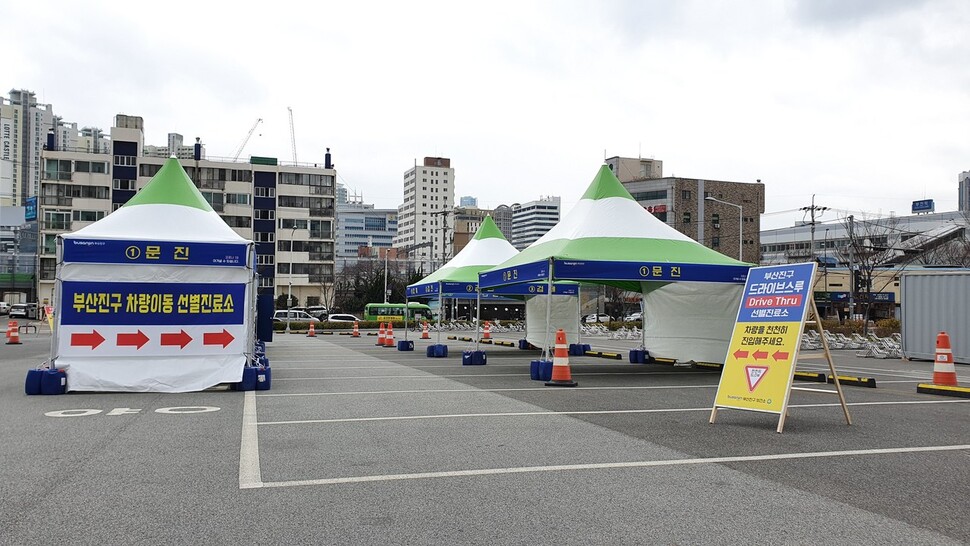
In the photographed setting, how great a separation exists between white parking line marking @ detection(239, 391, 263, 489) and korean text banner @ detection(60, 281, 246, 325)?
3.02 m

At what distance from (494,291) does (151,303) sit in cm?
1377

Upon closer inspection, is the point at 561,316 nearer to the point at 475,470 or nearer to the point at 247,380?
the point at 247,380

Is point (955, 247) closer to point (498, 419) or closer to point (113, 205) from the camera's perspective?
point (498, 419)

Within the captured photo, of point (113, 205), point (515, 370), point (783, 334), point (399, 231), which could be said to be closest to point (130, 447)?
point (783, 334)

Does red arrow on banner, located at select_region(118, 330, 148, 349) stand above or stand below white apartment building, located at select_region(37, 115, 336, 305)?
below

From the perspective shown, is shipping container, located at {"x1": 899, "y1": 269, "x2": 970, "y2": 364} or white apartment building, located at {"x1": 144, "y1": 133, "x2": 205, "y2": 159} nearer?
shipping container, located at {"x1": 899, "y1": 269, "x2": 970, "y2": 364}

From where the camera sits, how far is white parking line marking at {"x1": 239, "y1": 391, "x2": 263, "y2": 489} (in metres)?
6.09

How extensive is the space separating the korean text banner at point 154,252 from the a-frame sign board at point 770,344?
8.56 meters

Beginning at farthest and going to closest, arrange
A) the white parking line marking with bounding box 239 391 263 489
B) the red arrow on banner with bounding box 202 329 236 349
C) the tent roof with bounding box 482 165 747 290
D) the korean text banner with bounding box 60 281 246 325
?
the tent roof with bounding box 482 165 747 290
the red arrow on banner with bounding box 202 329 236 349
the korean text banner with bounding box 60 281 246 325
the white parking line marking with bounding box 239 391 263 489

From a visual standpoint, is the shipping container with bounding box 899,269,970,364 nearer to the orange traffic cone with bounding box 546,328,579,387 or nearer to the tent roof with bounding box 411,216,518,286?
the tent roof with bounding box 411,216,518,286

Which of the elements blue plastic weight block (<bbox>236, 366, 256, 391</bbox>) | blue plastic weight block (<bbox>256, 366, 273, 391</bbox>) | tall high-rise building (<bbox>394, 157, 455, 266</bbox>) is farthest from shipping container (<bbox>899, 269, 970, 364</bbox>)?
tall high-rise building (<bbox>394, 157, 455, 266</bbox>)

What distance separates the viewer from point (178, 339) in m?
13.0

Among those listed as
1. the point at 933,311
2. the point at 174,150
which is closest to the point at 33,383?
the point at 933,311

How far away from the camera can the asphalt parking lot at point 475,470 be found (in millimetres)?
4828
